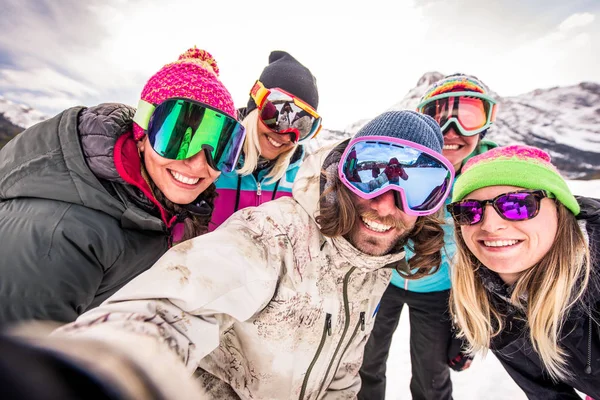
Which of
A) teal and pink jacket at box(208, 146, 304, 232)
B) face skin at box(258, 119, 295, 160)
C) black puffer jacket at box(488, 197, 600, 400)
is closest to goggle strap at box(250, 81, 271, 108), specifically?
face skin at box(258, 119, 295, 160)

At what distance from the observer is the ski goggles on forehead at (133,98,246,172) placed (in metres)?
1.54

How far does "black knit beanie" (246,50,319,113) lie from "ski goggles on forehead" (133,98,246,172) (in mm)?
1025

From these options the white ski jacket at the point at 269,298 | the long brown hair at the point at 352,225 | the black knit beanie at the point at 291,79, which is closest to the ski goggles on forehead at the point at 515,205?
the long brown hair at the point at 352,225

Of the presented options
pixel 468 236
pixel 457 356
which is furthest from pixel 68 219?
pixel 457 356

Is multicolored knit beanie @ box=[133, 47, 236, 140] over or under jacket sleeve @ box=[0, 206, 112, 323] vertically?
over

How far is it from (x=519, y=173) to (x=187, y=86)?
2.00 m

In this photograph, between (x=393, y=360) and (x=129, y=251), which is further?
(x=393, y=360)

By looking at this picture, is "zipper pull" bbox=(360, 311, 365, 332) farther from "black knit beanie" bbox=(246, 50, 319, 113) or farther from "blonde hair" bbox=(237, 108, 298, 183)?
"black knit beanie" bbox=(246, 50, 319, 113)

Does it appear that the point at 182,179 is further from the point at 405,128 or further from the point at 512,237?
the point at 512,237

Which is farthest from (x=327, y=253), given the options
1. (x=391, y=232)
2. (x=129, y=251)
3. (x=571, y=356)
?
(x=571, y=356)

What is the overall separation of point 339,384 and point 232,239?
3.98 feet

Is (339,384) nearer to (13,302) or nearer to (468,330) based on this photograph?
(468,330)

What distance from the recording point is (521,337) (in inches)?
65.2

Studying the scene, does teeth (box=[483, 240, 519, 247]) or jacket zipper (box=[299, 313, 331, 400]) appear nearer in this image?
jacket zipper (box=[299, 313, 331, 400])
